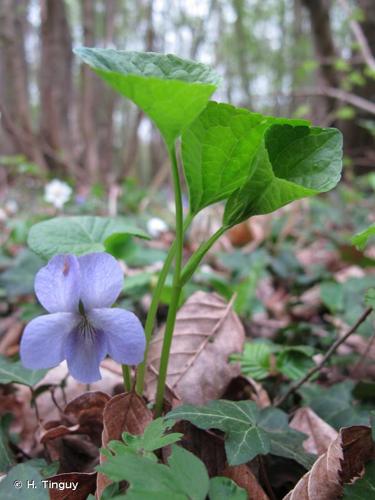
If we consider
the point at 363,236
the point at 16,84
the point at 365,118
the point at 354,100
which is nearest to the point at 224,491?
the point at 363,236

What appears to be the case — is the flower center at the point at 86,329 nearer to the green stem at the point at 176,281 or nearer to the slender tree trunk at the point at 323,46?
the green stem at the point at 176,281

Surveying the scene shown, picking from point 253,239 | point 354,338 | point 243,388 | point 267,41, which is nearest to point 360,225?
point 253,239

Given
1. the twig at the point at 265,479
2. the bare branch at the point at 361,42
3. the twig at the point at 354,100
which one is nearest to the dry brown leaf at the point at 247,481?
the twig at the point at 265,479

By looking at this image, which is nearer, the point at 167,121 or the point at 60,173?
the point at 167,121

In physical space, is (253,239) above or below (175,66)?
→ below

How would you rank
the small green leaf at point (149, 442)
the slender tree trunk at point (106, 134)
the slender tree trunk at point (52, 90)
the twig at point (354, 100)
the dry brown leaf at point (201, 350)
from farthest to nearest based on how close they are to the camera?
1. the slender tree trunk at point (106, 134)
2. the slender tree trunk at point (52, 90)
3. the twig at point (354, 100)
4. the dry brown leaf at point (201, 350)
5. the small green leaf at point (149, 442)

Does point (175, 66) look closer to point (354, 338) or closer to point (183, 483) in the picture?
point (183, 483)
